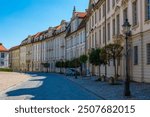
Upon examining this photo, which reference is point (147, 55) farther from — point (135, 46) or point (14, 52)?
point (14, 52)

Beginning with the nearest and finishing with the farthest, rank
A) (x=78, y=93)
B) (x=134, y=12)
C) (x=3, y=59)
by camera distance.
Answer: (x=78, y=93) < (x=134, y=12) < (x=3, y=59)

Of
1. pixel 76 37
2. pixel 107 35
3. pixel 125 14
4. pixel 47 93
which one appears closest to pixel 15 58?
pixel 76 37

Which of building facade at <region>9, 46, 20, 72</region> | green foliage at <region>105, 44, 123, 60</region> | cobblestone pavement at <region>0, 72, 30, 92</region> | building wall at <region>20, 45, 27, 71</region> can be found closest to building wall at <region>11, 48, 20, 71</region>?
building facade at <region>9, 46, 20, 72</region>

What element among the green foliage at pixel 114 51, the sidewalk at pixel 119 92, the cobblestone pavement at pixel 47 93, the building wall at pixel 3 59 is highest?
the building wall at pixel 3 59

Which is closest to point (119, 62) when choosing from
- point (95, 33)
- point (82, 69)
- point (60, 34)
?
point (95, 33)

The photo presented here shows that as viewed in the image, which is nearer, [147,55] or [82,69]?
[147,55]

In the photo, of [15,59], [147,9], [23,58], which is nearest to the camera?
[147,9]

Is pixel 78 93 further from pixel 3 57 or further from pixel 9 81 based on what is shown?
pixel 3 57

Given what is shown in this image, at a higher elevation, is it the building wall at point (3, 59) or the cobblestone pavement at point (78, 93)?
the building wall at point (3, 59)

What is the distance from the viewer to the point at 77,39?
65812 mm

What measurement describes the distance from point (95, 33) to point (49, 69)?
48.2 m

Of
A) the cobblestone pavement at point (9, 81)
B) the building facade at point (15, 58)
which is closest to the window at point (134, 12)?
the cobblestone pavement at point (9, 81)

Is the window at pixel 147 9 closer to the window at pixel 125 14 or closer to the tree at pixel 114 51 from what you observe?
the tree at pixel 114 51

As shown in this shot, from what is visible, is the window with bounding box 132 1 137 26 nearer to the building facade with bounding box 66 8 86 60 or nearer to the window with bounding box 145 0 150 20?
the window with bounding box 145 0 150 20
